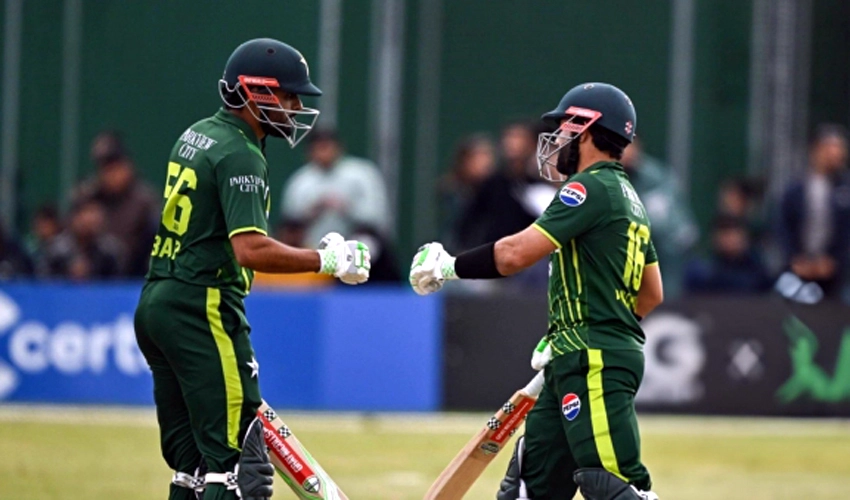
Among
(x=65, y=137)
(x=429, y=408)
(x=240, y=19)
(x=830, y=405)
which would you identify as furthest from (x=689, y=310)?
(x=65, y=137)

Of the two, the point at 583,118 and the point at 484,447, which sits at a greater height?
the point at 583,118

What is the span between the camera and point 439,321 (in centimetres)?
1537

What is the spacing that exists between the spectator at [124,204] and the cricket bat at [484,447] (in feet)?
28.4

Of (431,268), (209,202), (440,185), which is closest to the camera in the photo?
(209,202)

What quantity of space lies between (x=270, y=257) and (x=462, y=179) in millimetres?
9332

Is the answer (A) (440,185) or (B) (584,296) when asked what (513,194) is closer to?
(A) (440,185)

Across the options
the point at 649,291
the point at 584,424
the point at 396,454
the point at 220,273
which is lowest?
the point at 396,454

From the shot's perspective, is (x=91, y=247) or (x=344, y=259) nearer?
(x=344, y=259)

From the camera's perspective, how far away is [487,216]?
15.3 m

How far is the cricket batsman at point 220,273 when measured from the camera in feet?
23.4

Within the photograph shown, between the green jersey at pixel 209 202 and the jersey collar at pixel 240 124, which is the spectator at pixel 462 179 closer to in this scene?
the jersey collar at pixel 240 124

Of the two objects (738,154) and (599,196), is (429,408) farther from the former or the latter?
(599,196)

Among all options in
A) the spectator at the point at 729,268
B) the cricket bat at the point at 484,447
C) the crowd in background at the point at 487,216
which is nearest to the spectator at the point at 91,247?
the crowd in background at the point at 487,216

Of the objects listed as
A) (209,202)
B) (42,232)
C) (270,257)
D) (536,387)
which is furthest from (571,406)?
(42,232)
